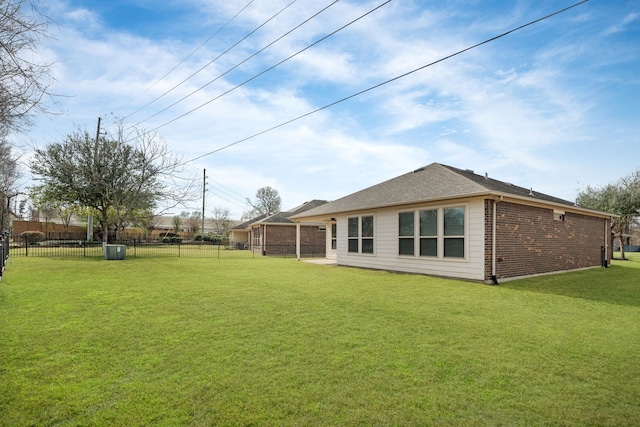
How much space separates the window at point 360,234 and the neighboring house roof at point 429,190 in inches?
26.9

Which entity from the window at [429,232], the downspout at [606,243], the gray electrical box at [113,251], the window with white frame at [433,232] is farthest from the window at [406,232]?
the gray electrical box at [113,251]

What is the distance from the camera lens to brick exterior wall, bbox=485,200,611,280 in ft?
33.8

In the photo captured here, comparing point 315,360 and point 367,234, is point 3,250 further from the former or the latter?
point 315,360

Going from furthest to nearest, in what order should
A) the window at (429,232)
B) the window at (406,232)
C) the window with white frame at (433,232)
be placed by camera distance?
the window at (406,232)
the window at (429,232)
the window with white frame at (433,232)

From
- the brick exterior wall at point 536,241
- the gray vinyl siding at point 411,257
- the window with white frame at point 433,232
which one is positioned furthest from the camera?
the window with white frame at point 433,232

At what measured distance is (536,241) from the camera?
11.8m

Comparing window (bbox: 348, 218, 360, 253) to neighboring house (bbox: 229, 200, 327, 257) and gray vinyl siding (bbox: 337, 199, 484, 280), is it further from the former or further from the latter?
neighboring house (bbox: 229, 200, 327, 257)

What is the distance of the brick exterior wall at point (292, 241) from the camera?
2492cm

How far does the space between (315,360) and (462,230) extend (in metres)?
8.14

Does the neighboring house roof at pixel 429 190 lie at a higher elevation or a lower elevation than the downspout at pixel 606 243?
higher

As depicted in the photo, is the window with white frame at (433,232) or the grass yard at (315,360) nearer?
the grass yard at (315,360)

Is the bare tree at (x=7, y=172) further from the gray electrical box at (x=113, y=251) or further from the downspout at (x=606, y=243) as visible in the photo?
the downspout at (x=606, y=243)

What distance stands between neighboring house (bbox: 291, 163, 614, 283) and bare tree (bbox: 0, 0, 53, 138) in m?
9.63

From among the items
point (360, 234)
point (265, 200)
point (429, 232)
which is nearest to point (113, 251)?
point (360, 234)
